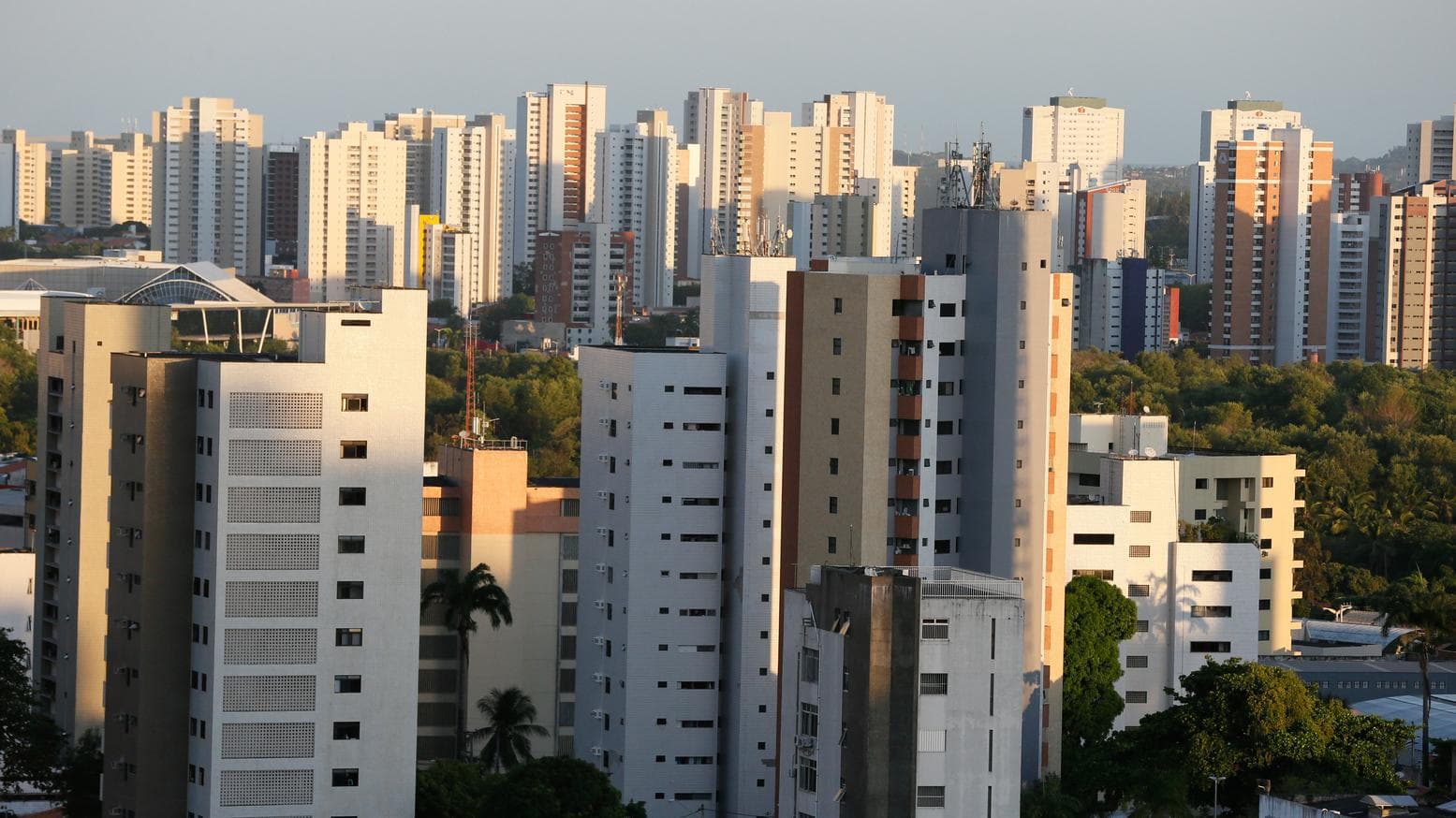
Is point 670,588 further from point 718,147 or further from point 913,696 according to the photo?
point 718,147

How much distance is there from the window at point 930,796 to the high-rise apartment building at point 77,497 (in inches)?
532

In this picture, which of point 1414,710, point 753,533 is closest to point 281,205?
point 753,533

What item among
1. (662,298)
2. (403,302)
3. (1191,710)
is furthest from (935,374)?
(662,298)

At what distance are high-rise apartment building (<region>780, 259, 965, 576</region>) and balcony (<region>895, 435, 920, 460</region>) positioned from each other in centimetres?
2

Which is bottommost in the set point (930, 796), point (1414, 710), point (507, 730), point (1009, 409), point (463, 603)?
point (507, 730)

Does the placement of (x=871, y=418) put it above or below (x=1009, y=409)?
below

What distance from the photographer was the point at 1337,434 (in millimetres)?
61625

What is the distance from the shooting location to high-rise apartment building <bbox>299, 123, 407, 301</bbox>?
100688 mm

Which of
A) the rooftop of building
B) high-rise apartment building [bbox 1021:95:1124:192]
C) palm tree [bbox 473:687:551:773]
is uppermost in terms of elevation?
high-rise apartment building [bbox 1021:95:1124:192]

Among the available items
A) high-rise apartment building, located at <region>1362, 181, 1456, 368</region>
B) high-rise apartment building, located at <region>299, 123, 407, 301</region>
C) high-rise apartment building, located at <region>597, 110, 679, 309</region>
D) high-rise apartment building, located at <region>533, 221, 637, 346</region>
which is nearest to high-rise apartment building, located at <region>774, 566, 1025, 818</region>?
high-rise apartment building, located at <region>1362, 181, 1456, 368</region>

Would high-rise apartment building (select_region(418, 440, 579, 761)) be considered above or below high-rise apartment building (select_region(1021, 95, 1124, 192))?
below

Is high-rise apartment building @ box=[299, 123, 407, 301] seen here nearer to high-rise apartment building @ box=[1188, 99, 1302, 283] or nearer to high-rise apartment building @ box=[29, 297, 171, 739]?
high-rise apartment building @ box=[1188, 99, 1302, 283]

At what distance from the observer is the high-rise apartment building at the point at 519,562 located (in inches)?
1379

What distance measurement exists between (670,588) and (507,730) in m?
2.60
